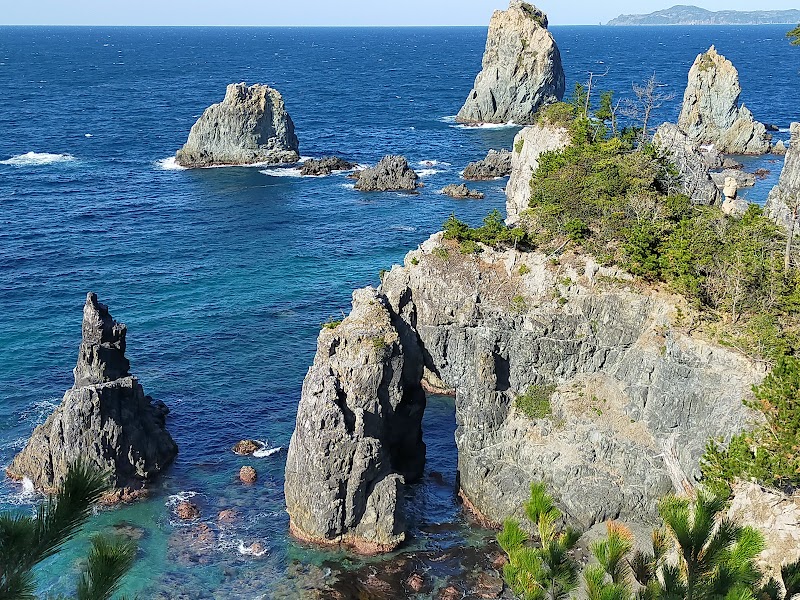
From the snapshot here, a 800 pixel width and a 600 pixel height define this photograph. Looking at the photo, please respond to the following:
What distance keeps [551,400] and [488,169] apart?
276 feet

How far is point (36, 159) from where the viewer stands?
138 metres

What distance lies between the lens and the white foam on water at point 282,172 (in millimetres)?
131250

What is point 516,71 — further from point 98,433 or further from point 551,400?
point 98,433

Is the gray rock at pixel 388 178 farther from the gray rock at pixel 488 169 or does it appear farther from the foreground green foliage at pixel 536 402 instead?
the foreground green foliage at pixel 536 402

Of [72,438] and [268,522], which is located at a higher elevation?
[72,438]

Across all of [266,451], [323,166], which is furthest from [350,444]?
[323,166]

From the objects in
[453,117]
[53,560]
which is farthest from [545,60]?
[53,560]

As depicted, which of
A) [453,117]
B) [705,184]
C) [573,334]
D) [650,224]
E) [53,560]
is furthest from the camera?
[453,117]

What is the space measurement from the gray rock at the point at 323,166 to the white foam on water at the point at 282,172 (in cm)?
110

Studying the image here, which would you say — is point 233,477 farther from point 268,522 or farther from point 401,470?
point 401,470

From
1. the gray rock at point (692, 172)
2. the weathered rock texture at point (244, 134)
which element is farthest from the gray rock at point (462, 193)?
the gray rock at point (692, 172)

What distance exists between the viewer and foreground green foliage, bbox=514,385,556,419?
47.0m

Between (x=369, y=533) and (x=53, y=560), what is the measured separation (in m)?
17.1

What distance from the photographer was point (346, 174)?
431ft
